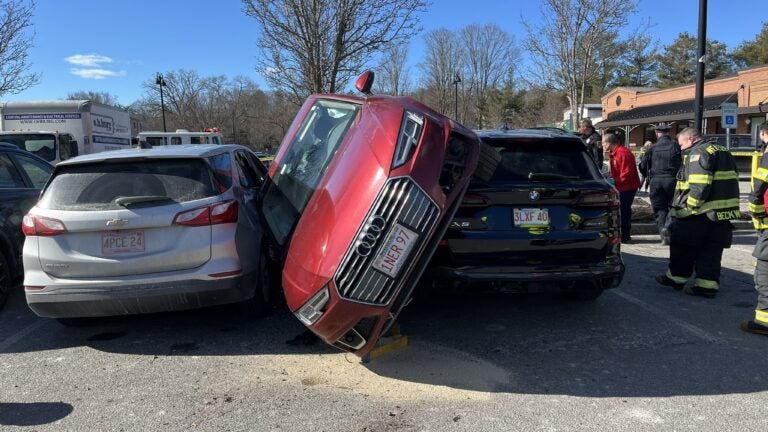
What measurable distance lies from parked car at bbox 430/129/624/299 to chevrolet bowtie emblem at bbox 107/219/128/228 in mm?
2303

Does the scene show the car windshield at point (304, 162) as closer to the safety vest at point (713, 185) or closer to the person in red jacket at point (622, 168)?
the safety vest at point (713, 185)

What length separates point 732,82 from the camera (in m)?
34.2

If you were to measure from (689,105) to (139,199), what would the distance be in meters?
40.5

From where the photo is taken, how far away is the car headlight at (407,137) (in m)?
3.23

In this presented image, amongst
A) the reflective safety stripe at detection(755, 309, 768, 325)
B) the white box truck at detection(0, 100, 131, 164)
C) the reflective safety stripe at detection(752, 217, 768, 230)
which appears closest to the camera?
the reflective safety stripe at detection(755, 309, 768, 325)

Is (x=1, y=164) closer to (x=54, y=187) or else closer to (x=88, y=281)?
(x=54, y=187)

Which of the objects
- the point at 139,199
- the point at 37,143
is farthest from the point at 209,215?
the point at 37,143

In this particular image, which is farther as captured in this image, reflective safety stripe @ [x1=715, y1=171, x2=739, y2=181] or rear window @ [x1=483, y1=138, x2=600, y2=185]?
reflective safety stripe @ [x1=715, y1=171, x2=739, y2=181]

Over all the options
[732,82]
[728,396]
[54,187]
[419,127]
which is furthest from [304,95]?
[732,82]

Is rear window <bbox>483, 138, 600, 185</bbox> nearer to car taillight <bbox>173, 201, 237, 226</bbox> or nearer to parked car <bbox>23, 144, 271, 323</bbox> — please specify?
car taillight <bbox>173, 201, 237, 226</bbox>

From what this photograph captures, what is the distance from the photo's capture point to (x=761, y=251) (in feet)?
14.9

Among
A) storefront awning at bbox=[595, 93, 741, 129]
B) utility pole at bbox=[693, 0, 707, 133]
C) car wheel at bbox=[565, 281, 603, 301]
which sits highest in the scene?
storefront awning at bbox=[595, 93, 741, 129]

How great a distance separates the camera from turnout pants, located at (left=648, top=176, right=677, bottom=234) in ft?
27.1

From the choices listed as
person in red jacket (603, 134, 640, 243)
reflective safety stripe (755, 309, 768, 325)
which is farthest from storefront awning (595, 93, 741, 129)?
reflective safety stripe (755, 309, 768, 325)
